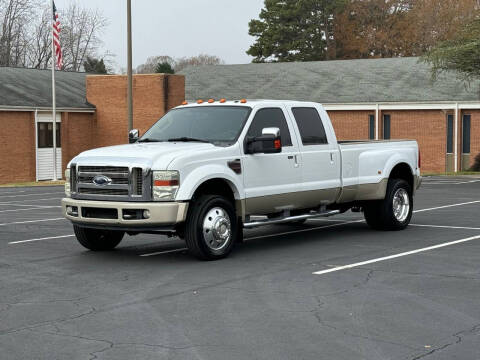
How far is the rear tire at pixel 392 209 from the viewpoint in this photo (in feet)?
45.1

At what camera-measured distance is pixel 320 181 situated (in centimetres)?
1246

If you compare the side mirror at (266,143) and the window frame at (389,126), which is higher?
the window frame at (389,126)

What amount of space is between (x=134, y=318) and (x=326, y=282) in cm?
256

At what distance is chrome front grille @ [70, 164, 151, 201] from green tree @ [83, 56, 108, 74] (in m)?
58.4

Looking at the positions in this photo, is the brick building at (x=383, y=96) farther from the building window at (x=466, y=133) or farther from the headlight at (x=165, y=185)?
the headlight at (x=165, y=185)

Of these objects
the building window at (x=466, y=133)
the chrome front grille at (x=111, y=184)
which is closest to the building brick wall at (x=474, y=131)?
the building window at (x=466, y=133)

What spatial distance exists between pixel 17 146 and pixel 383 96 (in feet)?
61.4

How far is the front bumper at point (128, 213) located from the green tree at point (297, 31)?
6290 cm

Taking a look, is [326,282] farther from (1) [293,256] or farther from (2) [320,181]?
(2) [320,181]

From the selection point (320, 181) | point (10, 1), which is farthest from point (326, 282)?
point (10, 1)

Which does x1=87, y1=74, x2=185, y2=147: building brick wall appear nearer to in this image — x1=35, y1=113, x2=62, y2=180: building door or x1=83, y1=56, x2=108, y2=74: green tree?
x1=35, y1=113, x2=62, y2=180: building door

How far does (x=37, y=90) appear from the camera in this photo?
4128 centimetres

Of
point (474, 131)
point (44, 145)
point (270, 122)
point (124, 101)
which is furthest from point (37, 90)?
point (270, 122)

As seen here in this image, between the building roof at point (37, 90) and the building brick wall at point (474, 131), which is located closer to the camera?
the building roof at point (37, 90)
